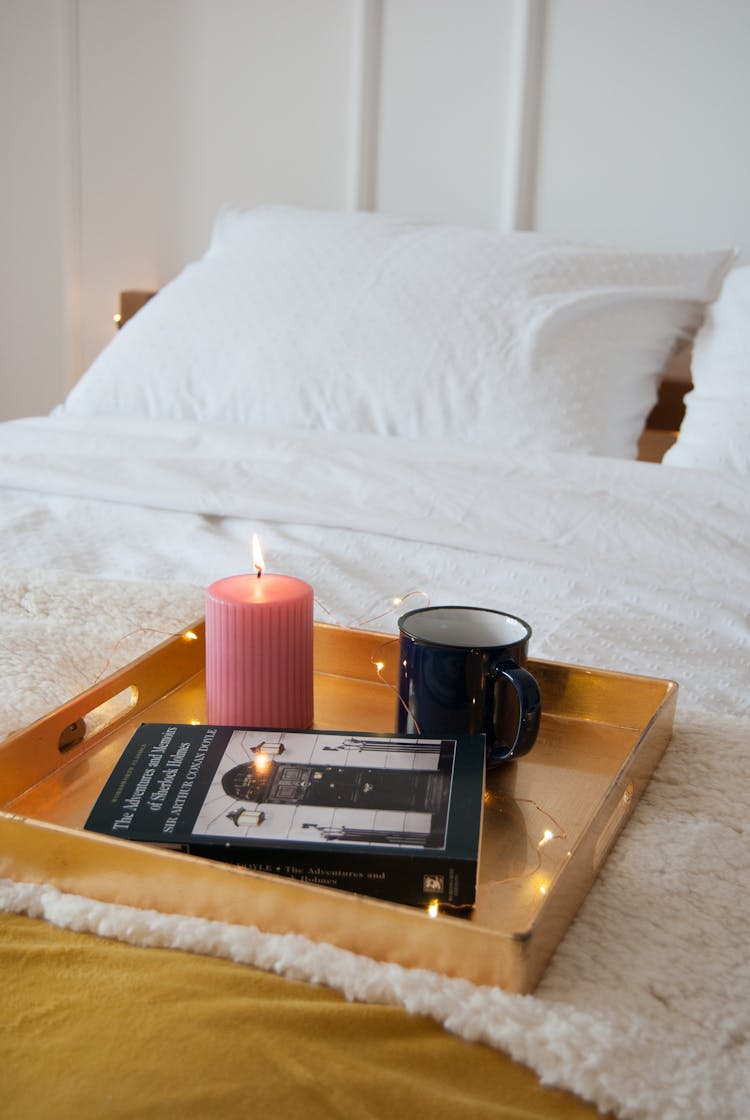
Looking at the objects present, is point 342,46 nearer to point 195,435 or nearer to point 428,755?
point 195,435

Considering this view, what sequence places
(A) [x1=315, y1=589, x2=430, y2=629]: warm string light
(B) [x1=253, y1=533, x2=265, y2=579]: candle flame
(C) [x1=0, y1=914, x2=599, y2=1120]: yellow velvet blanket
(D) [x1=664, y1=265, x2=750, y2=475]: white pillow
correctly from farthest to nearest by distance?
(D) [x1=664, y1=265, x2=750, y2=475]: white pillow < (A) [x1=315, y1=589, x2=430, y2=629]: warm string light < (B) [x1=253, y1=533, x2=265, y2=579]: candle flame < (C) [x1=0, y1=914, x2=599, y2=1120]: yellow velvet blanket

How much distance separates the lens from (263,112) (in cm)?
238

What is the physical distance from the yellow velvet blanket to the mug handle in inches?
9.2

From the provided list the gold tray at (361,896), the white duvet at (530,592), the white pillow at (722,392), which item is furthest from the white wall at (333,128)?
the gold tray at (361,896)

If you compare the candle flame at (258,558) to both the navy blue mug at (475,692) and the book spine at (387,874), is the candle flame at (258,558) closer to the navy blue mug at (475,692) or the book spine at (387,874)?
the navy blue mug at (475,692)

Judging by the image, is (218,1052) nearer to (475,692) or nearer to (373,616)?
(475,692)

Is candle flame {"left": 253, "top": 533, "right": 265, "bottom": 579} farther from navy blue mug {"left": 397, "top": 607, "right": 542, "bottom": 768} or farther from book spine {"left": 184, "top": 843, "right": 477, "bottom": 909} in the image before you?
book spine {"left": 184, "top": 843, "right": 477, "bottom": 909}

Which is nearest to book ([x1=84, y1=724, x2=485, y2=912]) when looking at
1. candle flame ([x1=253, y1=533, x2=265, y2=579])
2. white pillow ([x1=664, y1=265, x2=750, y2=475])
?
candle flame ([x1=253, y1=533, x2=265, y2=579])

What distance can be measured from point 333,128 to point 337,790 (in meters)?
2.00

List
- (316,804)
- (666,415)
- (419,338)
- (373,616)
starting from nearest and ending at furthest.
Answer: (316,804), (373,616), (419,338), (666,415)

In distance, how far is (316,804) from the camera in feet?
2.04

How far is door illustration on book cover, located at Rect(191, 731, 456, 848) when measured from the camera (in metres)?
0.59

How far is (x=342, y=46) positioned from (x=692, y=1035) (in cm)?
221

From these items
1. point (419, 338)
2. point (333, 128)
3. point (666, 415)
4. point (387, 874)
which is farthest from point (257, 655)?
point (333, 128)
